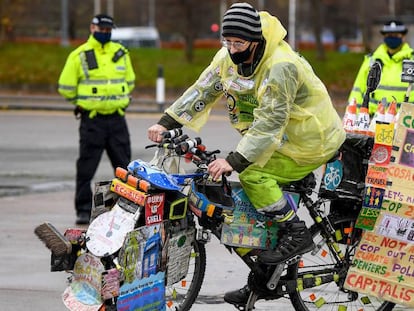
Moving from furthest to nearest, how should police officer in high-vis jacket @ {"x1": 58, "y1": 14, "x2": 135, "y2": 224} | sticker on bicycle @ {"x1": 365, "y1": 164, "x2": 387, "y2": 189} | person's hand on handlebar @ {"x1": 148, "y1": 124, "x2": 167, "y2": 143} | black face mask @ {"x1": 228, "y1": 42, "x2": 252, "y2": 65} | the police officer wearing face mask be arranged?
police officer in high-vis jacket @ {"x1": 58, "y1": 14, "x2": 135, "y2": 224} < the police officer wearing face mask < person's hand on handlebar @ {"x1": 148, "y1": 124, "x2": 167, "y2": 143} < sticker on bicycle @ {"x1": 365, "y1": 164, "x2": 387, "y2": 189} < black face mask @ {"x1": 228, "y1": 42, "x2": 252, "y2": 65}

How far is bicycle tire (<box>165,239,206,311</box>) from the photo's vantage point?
20.0 feet

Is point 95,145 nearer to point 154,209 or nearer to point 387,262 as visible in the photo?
point 154,209

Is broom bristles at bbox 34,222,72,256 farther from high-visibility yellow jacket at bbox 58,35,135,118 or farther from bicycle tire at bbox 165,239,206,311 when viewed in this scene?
high-visibility yellow jacket at bbox 58,35,135,118

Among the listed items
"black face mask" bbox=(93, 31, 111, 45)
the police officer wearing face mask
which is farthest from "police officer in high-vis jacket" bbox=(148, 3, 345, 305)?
"black face mask" bbox=(93, 31, 111, 45)

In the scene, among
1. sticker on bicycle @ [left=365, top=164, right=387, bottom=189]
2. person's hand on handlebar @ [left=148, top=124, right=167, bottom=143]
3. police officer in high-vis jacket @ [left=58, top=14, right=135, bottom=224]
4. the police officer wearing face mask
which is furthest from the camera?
police officer in high-vis jacket @ [left=58, top=14, right=135, bottom=224]

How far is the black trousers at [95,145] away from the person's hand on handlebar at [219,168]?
Answer: 4211 mm

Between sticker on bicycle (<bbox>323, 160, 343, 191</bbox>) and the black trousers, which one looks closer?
sticker on bicycle (<bbox>323, 160, 343, 191</bbox>)

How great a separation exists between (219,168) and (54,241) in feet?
3.46

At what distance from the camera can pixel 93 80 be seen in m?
9.60

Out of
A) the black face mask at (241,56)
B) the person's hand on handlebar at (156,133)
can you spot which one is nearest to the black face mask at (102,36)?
the person's hand on handlebar at (156,133)

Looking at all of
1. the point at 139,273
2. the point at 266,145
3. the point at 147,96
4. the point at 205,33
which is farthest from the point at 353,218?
the point at 205,33

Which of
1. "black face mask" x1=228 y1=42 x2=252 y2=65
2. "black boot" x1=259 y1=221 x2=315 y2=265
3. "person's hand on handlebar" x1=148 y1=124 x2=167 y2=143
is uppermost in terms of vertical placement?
"black face mask" x1=228 y1=42 x2=252 y2=65

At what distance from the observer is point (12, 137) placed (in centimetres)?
1745

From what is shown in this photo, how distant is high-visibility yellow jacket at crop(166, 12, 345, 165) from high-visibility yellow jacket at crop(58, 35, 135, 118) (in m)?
3.62
